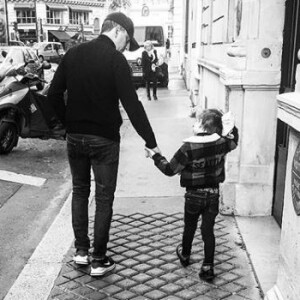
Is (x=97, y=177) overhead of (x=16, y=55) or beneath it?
beneath

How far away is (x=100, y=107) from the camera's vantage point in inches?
137

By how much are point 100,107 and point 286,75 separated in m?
1.96

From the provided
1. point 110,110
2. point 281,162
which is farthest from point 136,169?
point 110,110

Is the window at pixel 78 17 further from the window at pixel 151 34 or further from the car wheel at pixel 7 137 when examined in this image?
the car wheel at pixel 7 137

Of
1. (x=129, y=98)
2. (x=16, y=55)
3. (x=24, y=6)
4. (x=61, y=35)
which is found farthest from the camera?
(x=61, y=35)

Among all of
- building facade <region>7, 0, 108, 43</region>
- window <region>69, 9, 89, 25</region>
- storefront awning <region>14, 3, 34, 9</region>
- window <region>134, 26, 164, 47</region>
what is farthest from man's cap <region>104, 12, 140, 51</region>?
window <region>69, 9, 89, 25</region>

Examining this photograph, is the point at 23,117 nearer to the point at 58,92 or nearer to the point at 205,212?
the point at 58,92

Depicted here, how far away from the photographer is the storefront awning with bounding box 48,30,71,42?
2421 inches

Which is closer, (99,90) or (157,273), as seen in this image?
(99,90)

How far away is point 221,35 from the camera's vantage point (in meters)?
6.89

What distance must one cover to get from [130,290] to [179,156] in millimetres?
1000

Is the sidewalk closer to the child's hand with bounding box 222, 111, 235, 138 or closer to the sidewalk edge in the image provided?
the sidewalk edge

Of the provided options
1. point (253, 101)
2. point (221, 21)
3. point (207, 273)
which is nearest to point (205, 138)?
point (207, 273)

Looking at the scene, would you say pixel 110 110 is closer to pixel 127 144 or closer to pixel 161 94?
pixel 127 144
